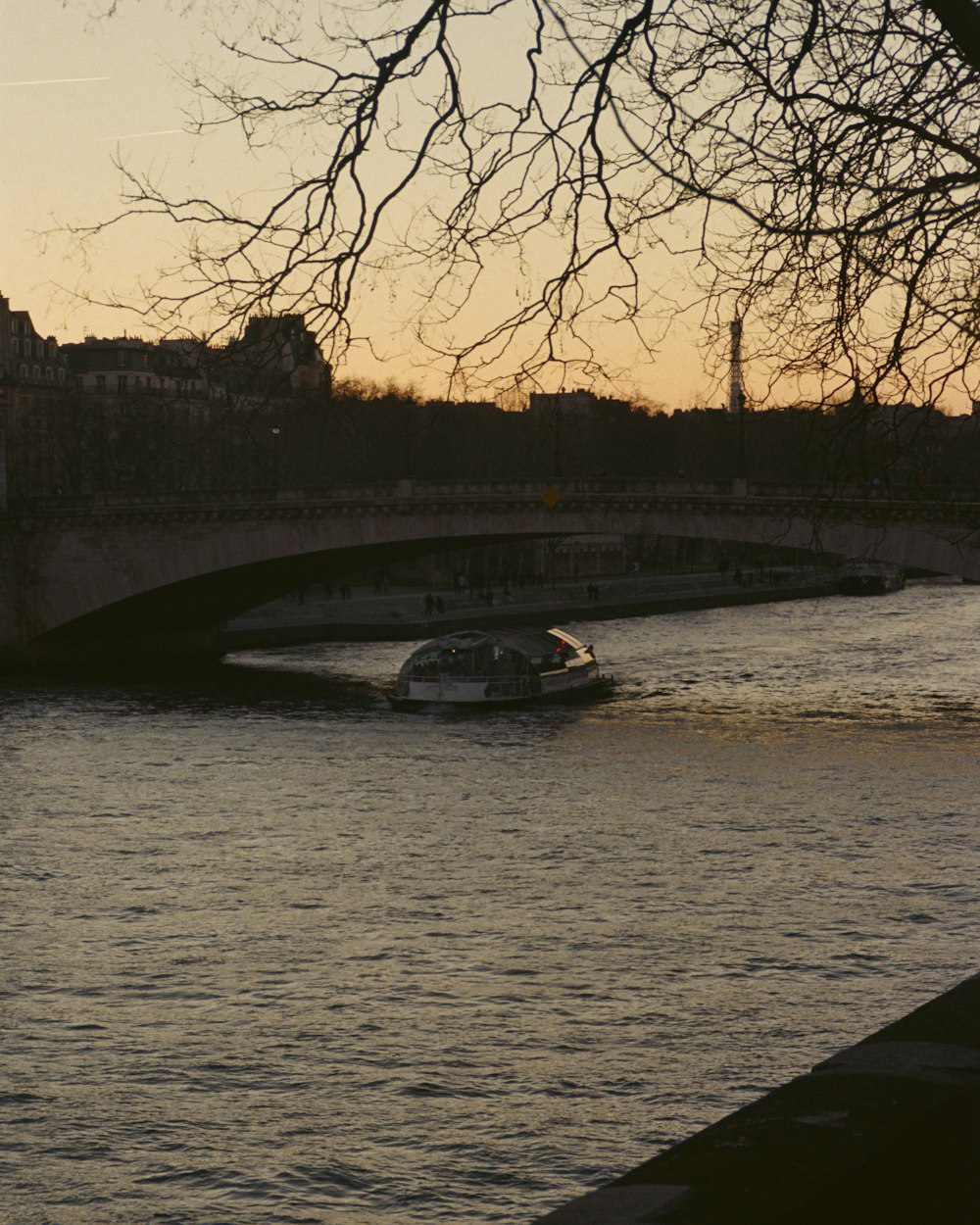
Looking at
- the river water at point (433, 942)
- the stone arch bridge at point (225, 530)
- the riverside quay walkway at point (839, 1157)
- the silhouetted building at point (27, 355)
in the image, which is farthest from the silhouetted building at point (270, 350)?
the silhouetted building at point (27, 355)

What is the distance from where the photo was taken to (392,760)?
27.1m

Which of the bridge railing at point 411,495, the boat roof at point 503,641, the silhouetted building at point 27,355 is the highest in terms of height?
the silhouetted building at point 27,355

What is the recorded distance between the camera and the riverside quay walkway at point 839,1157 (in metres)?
2.91

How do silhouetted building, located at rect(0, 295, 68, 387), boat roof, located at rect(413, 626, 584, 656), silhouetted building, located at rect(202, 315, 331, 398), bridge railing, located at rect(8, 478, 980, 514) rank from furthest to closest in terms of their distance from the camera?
silhouetted building, located at rect(0, 295, 68, 387), bridge railing, located at rect(8, 478, 980, 514), boat roof, located at rect(413, 626, 584, 656), silhouetted building, located at rect(202, 315, 331, 398)

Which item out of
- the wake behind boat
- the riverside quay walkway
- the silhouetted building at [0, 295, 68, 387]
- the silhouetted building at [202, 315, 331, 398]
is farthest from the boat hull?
the silhouetted building at [0, 295, 68, 387]

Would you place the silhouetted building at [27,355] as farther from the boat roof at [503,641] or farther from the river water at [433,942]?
the river water at [433,942]

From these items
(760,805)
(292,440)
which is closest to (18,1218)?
(760,805)

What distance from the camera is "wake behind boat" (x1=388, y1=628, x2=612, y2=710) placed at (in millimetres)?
35188

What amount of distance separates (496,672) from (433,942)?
2073cm

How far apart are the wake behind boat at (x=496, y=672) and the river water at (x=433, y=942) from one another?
11.2 feet

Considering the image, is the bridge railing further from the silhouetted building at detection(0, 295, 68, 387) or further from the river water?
the silhouetted building at detection(0, 295, 68, 387)

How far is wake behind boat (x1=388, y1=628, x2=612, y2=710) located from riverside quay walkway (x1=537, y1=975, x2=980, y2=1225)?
3108 cm

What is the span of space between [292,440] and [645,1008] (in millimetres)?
51912

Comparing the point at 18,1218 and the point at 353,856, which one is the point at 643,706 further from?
the point at 18,1218
